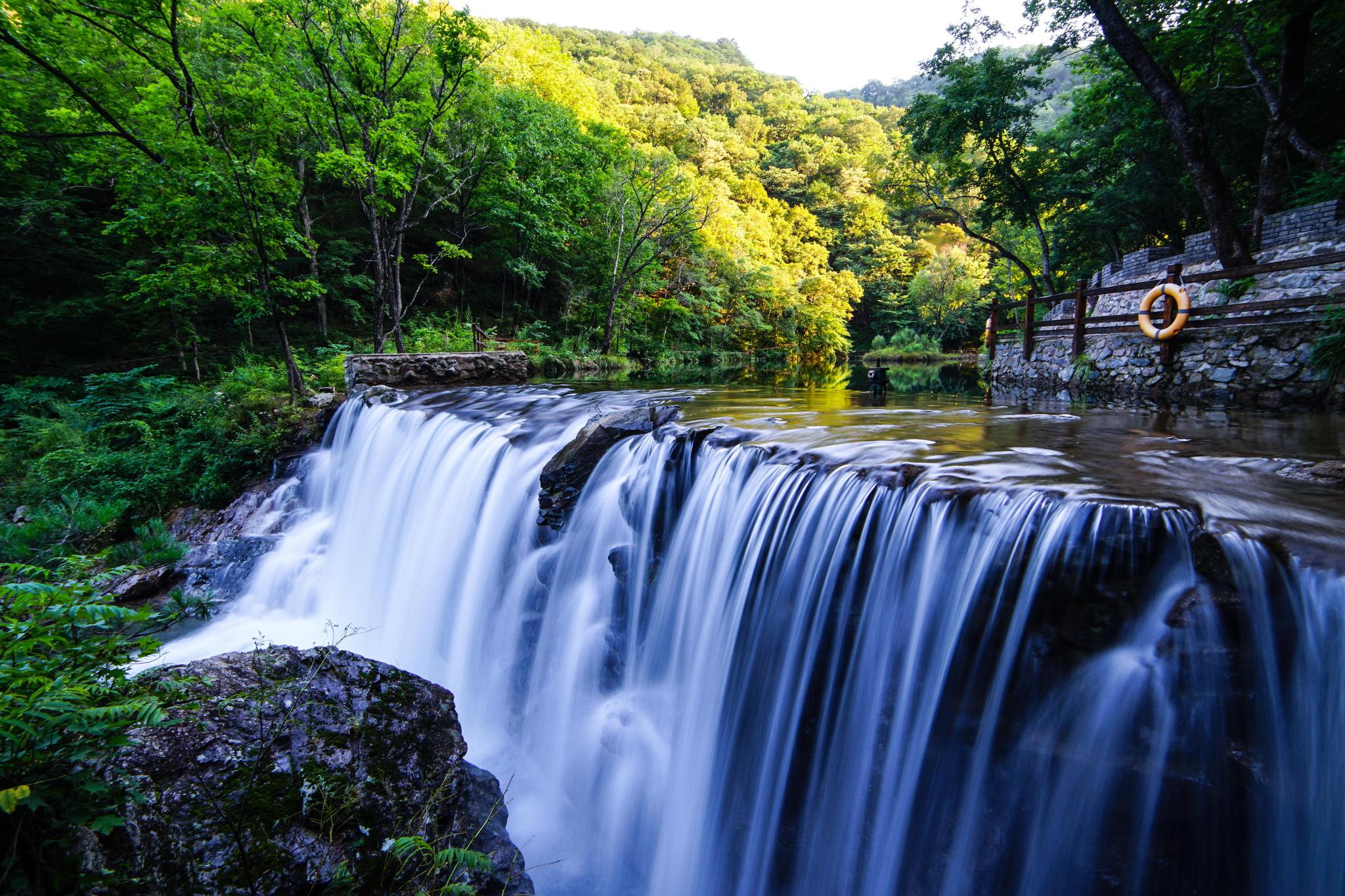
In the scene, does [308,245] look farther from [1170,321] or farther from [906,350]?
[906,350]

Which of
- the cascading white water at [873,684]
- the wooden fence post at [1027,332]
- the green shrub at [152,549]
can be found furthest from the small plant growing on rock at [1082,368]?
the green shrub at [152,549]

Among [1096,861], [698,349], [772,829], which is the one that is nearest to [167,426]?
[772,829]

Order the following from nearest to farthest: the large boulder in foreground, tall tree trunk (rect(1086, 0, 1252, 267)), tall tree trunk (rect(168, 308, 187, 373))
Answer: the large boulder in foreground < tall tree trunk (rect(1086, 0, 1252, 267)) < tall tree trunk (rect(168, 308, 187, 373))

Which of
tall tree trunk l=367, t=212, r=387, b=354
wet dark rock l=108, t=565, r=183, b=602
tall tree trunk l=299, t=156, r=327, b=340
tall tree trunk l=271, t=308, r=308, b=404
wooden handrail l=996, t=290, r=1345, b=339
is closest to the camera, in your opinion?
wet dark rock l=108, t=565, r=183, b=602

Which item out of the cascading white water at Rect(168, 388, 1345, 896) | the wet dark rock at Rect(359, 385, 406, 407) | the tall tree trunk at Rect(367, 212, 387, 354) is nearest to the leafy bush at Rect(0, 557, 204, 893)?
the cascading white water at Rect(168, 388, 1345, 896)

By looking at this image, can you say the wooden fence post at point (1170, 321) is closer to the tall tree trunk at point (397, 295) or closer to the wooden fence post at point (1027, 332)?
the wooden fence post at point (1027, 332)

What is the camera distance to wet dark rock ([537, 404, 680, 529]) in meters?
5.82

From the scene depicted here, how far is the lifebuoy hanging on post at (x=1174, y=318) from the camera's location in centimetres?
877

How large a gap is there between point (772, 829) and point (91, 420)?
44.9ft

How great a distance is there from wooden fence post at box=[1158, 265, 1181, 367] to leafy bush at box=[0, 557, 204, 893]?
1222cm

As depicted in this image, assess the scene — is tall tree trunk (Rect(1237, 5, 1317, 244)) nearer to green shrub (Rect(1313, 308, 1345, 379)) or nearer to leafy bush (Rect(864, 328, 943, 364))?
green shrub (Rect(1313, 308, 1345, 379))

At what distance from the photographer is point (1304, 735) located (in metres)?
2.26

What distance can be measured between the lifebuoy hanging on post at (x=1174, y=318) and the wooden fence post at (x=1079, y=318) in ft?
5.46

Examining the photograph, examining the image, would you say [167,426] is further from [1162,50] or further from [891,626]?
[1162,50]
